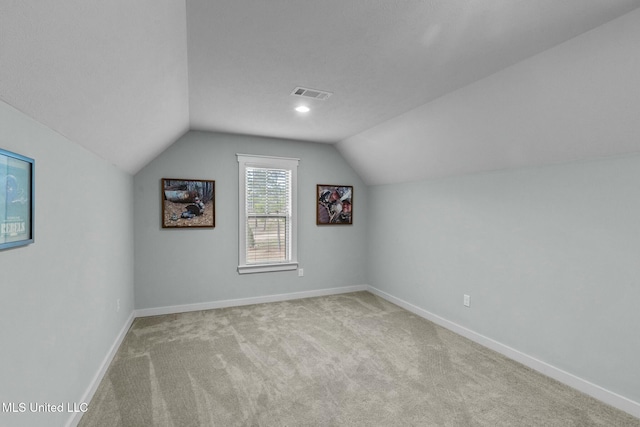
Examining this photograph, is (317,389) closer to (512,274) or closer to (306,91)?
(512,274)

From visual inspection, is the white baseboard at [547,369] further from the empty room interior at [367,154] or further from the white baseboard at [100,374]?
the white baseboard at [100,374]

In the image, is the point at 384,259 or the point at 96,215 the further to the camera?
the point at 384,259

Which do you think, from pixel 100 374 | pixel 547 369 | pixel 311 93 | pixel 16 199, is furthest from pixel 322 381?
pixel 311 93

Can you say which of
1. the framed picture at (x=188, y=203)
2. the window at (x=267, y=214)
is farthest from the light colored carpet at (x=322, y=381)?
the framed picture at (x=188, y=203)

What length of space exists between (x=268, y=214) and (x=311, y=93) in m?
2.31

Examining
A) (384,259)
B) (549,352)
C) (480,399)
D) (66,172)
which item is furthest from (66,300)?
(384,259)

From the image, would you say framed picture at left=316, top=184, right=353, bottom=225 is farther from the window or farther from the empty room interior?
the empty room interior

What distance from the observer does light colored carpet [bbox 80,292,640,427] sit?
2217 millimetres

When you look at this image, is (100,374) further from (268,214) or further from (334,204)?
(334,204)

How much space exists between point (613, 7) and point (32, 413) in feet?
11.5

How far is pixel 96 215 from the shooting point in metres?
2.58

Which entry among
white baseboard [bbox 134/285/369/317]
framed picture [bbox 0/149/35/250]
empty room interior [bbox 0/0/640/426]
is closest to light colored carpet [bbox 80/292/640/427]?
empty room interior [bbox 0/0/640/426]

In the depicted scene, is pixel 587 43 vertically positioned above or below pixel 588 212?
above

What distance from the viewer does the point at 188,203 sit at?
4391 mm
